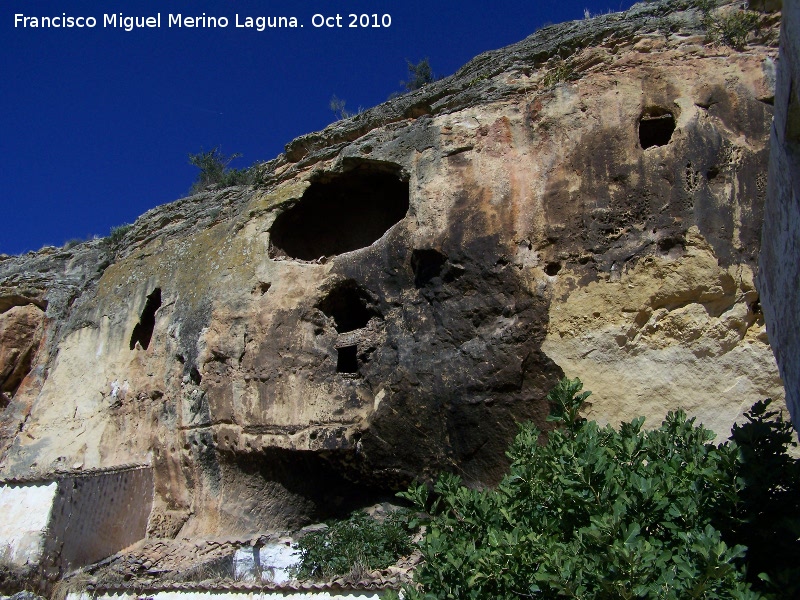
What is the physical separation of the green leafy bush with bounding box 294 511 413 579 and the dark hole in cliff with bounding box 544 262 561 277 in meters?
3.43

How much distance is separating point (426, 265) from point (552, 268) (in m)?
1.56

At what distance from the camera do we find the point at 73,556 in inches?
373

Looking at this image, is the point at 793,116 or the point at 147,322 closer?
the point at 793,116

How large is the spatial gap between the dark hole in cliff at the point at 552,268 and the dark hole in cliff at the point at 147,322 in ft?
22.2

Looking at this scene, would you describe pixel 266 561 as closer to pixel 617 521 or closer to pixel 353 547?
pixel 353 547

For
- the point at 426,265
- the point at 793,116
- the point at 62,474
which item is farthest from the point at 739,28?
the point at 62,474

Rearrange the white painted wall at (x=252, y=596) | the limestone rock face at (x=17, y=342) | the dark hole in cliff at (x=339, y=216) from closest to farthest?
the white painted wall at (x=252, y=596), the dark hole in cliff at (x=339, y=216), the limestone rock face at (x=17, y=342)

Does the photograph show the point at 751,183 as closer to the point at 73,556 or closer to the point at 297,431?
the point at 297,431

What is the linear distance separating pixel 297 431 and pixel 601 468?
5.38 metres

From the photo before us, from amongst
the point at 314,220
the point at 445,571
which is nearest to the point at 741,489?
the point at 445,571

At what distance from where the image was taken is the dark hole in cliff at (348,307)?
32.0ft

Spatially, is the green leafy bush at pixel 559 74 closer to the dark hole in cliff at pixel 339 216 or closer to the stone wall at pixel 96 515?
the dark hole in cliff at pixel 339 216

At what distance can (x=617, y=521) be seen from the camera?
14.1 feet

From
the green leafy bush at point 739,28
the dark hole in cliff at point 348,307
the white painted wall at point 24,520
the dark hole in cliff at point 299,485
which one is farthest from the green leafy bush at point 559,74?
the white painted wall at point 24,520
